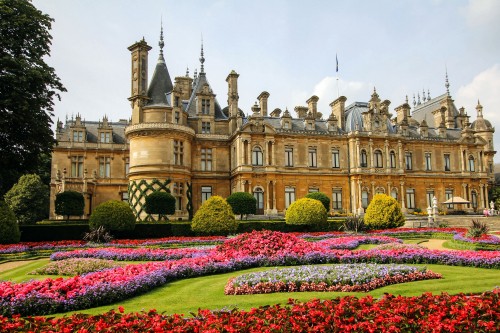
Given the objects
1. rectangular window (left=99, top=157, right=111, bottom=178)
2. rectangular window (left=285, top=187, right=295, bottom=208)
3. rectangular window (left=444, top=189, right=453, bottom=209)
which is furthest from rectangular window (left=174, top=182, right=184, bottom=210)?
rectangular window (left=444, top=189, right=453, bottom=209)

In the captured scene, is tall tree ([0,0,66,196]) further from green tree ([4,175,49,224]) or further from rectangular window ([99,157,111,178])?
green tree ([4,175,49,224])

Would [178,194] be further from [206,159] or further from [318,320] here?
[318,320]

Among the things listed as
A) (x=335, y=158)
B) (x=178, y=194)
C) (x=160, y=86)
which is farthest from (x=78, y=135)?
(x=335, y=158)

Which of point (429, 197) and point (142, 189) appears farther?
point (429, 197)

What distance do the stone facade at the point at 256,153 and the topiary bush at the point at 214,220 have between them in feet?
31.5

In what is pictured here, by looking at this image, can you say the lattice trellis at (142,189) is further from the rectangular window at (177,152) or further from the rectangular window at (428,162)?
the rectangular window at (428,162)

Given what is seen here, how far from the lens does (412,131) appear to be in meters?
46.3

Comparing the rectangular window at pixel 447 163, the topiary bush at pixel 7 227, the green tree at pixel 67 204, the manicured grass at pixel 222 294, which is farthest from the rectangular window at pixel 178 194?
the rectangular window at pixel 447 163

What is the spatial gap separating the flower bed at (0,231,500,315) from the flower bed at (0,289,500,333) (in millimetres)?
2303

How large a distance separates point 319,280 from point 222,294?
2407 millimetres

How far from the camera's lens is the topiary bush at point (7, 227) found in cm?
2184

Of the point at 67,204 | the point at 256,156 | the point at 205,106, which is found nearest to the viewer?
the point at 67,204

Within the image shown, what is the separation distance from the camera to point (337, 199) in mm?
41094

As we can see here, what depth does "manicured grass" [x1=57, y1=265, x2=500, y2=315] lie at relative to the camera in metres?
9.01
